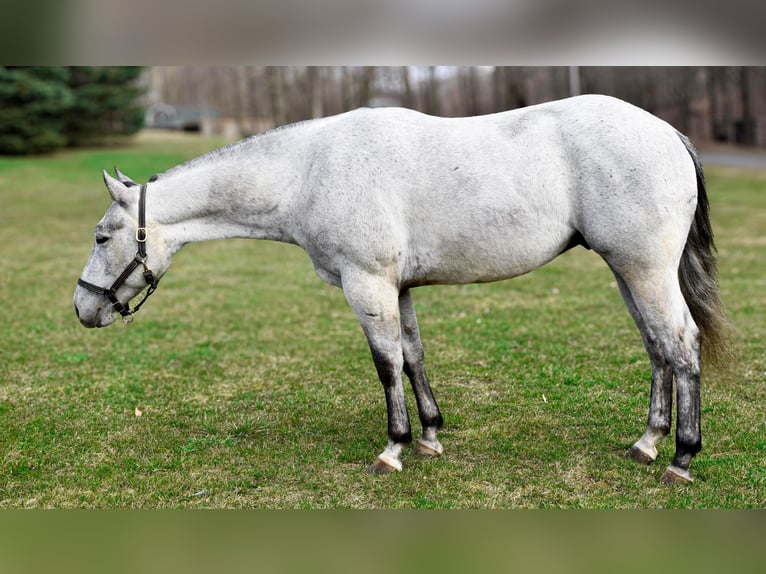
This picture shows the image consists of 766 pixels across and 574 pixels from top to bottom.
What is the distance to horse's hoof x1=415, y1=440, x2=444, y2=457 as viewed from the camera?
4844 millimetres

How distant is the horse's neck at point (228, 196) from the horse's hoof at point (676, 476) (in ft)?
8.87

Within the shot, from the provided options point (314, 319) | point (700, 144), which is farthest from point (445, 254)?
point (700, 144)

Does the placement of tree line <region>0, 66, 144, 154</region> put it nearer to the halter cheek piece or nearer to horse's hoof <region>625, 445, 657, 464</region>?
the halter cheek piece

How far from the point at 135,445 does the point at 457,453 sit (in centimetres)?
233

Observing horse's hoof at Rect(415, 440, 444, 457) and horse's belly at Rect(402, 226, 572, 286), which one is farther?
horse's hoof at Rect(415, 440, 444, 457)

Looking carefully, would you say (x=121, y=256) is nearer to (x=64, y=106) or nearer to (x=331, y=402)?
(x=331, y=402)

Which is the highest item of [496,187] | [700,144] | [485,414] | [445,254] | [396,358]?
[496,187]

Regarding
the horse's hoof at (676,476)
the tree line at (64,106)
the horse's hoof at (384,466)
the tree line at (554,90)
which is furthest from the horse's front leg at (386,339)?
the tree line at (64,106)

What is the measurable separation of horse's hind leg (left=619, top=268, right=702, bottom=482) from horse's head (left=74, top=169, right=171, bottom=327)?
289cm

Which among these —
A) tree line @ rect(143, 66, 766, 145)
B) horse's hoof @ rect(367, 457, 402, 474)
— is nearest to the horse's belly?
horse's hoof @ rect(367, 457, 402, 474)

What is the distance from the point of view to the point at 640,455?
4.64 m

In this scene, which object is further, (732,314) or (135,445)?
(732,314)

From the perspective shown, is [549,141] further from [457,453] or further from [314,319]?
[314,319]

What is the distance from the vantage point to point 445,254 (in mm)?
4340
